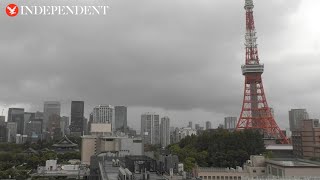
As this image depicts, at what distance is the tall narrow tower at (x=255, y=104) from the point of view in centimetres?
7138

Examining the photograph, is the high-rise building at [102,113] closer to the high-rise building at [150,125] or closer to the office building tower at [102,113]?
the office building tower at [102,113]

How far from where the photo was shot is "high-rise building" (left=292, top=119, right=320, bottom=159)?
6036cm

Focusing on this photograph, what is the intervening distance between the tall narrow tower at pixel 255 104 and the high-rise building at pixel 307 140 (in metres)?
3.28

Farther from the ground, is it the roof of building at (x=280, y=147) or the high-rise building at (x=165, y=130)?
the high-rise building at (x=165, y=130)

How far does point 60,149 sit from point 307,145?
67.6 meters

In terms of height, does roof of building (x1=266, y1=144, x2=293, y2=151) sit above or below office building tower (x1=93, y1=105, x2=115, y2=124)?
below

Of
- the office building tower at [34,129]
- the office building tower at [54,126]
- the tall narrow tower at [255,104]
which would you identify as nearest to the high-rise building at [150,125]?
the office building tower at [54,126]

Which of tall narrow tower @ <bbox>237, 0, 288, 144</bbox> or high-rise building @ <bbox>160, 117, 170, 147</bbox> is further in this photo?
high-rise building @ <bbox>160, 117, 170, 147</bbox>

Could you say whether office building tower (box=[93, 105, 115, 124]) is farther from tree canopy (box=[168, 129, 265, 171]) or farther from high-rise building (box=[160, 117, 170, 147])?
tree canopy (box=[168, 129, 265, 171])

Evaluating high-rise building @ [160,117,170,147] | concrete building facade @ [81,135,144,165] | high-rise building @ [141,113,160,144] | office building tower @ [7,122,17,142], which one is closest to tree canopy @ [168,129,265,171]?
concrete building facade @ [81,135,144,165]

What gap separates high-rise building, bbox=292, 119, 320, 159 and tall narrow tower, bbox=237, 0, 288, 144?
328cm

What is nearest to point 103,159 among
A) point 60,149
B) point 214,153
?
point 214,153

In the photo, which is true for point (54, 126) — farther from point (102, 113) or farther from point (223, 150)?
point (223, 150)

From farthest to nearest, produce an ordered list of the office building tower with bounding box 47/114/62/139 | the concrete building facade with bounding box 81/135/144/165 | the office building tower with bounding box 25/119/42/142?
the office building tower with bounding box 47/114/62/139, the office building tower with bounding box 25/119/42/142, the concrete building facade with bounding box 81/135/144/165
